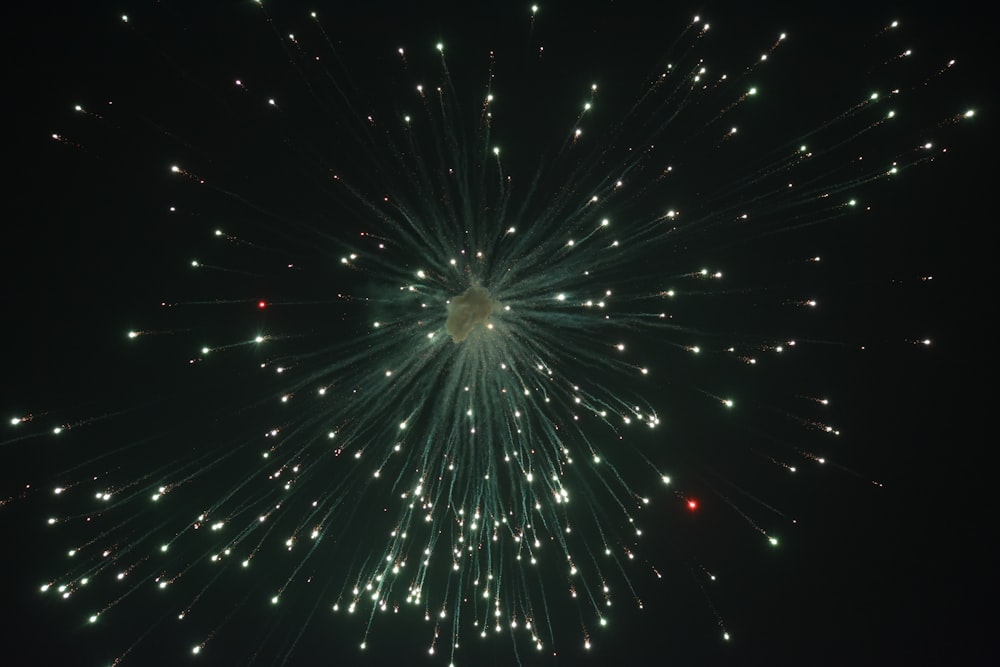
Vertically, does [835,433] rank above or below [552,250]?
below

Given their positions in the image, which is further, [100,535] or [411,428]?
[100,535]

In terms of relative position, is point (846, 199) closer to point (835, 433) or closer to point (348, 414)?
point (835, 433)

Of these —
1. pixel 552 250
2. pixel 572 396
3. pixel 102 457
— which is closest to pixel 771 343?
pixel 572 396

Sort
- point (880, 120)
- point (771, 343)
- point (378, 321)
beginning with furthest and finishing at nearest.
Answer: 1. point (771, 343)
2. point (378, 321)
3. point (880, 120)

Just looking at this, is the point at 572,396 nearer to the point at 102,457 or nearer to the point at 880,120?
the point at 880,120

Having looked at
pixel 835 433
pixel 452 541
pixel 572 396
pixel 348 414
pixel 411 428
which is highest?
pixel 348 414

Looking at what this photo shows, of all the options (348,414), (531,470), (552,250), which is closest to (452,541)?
(531,470)

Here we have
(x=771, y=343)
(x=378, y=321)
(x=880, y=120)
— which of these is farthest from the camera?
(x=771, y=343)
